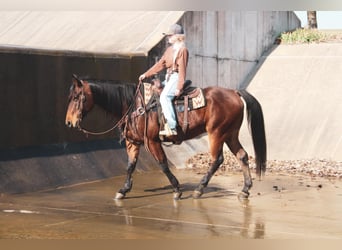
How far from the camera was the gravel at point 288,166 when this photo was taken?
37.3 ft

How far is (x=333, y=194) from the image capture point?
9211mm

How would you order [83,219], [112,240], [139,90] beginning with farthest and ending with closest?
[139,90], [83,219], [112,240]

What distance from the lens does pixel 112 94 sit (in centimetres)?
851

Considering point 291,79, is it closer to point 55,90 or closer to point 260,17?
point 260,17

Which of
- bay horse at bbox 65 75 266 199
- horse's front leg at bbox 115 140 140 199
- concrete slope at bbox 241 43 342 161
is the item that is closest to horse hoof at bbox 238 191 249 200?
bay horse at bbox 65 75 266 199

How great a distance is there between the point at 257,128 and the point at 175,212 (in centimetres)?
216

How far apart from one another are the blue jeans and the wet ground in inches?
45.7

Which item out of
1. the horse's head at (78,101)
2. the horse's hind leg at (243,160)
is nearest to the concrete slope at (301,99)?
the horse's hind leg at (243,160)

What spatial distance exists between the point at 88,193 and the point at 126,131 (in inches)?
46.6

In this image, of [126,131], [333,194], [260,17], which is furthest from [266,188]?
[260,17]

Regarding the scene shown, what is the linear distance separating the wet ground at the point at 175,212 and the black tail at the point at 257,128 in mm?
544

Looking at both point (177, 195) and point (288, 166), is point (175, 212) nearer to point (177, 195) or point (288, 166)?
point (177, 195)

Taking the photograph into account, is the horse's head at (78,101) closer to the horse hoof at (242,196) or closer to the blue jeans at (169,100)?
the blue jeans at (169,100)

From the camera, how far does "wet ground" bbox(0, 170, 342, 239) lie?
253 inches
